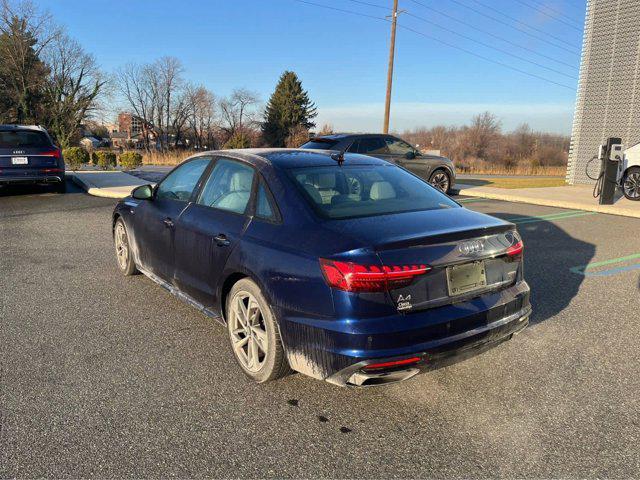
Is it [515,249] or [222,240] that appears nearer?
[515,249]

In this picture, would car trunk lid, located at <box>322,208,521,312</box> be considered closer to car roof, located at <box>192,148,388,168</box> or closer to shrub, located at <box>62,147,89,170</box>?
car roof, located at <box>192,148,388,168</box>

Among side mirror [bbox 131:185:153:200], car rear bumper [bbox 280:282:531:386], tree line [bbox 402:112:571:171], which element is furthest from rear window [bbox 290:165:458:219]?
tree line [bbox 402:112:571:171]

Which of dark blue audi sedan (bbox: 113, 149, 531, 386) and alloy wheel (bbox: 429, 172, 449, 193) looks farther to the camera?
alloy wheel (bbox: 429, 172, 449, 193)

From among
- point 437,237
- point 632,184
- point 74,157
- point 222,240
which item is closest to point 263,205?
point 222,240

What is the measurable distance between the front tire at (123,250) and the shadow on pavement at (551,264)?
412cm

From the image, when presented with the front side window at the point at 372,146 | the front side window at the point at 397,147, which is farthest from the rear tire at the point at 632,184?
the front side window at the point at 372,146

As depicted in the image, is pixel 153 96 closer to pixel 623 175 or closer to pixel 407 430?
pixel 623 175

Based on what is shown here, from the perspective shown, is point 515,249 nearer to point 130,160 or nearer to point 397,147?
point 397,147

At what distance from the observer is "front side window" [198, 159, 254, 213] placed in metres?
3.61

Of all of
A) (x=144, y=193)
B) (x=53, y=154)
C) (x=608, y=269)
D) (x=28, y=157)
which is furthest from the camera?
(x=53, y=154)

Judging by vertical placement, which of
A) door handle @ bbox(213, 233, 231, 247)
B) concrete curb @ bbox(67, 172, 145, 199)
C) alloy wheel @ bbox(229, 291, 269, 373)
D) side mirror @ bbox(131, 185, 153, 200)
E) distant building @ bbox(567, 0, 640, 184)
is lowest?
alloy wheel @ bbox(229, 291, 269, 373)

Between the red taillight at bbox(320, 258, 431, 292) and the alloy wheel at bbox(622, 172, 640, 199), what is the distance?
12.5 meters

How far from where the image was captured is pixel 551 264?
20.7ft

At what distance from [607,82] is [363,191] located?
1673cm
